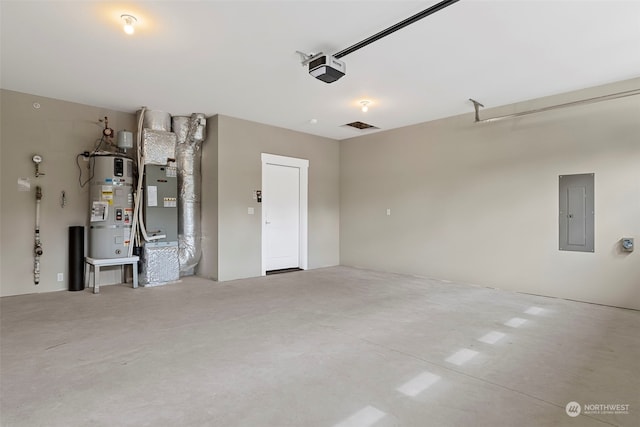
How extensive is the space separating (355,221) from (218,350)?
4.79 metres

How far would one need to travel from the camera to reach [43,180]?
4.75 m

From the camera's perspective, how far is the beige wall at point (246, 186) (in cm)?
559

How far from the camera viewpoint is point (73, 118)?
4980mm

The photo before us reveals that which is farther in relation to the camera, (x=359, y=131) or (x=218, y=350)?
(x=359, y=131)

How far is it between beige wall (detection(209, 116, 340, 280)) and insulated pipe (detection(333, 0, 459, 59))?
2896mm

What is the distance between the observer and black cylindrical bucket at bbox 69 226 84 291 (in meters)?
4.80

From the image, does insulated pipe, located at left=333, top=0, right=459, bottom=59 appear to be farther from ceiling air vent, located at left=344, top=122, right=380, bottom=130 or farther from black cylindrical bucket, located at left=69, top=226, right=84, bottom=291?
black cylindrical bucket, located at left=69, top=226, right=84, bottom=291

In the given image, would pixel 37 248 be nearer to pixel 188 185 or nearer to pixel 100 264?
pixel 100 264

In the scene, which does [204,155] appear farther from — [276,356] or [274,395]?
[274,395]

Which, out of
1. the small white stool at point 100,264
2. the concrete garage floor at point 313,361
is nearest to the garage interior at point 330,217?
the concrete garage floor at point 313,361

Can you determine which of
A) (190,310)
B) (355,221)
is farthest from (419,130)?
(190,310)

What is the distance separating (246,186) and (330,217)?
218cm

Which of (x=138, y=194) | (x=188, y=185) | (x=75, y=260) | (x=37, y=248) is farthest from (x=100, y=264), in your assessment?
(x=188, y=185)

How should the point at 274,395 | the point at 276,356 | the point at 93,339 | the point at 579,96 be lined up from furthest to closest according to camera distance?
the point at 579,96
the point at 93,339
the point at 276,356
the point at 274,395
